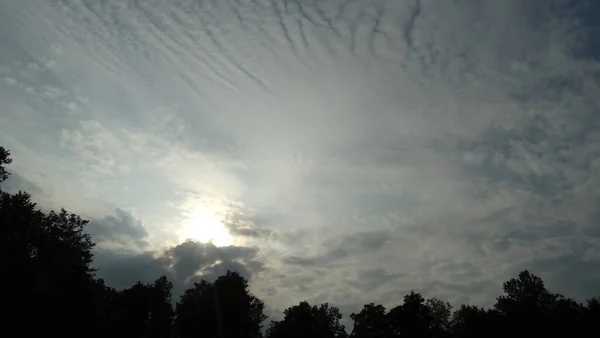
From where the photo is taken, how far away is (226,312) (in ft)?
255

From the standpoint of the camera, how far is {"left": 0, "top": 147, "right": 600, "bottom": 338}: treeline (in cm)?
4016

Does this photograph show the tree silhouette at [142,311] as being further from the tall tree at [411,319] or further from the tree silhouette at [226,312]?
the tall tree at [411,319]

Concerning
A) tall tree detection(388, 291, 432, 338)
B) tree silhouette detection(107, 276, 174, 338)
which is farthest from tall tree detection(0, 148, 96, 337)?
tall tree detection(388, 291, 432, 338)

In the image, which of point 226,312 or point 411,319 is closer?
point 226,312

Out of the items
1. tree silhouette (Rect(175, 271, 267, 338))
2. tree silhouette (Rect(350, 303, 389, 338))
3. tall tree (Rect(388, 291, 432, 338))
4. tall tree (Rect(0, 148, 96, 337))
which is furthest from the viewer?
tree silhouette (Rect(350, 303, 389, 338))

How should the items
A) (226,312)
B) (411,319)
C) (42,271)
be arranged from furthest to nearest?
(411,319) → (226,312) → (42,271)

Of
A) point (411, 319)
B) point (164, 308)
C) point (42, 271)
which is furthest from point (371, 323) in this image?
point (42, 271)

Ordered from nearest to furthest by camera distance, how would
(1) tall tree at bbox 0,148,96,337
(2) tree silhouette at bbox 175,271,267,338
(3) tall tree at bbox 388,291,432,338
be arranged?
1. (1) tall tree at bbox 0,148,96,337
2. (2) tree silhouette at bbox 175,271,267,338
3. (3) tall tree at bbox 388,291,432,338

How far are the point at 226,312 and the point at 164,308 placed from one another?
2625 cm

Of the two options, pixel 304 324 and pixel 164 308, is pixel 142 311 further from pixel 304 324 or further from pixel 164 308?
pixel 304 324

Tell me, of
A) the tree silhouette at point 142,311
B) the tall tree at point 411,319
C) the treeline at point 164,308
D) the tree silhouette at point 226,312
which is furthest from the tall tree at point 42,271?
the tall tree at point 411,319

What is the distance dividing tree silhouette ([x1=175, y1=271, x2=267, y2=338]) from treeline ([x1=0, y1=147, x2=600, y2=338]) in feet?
0.62

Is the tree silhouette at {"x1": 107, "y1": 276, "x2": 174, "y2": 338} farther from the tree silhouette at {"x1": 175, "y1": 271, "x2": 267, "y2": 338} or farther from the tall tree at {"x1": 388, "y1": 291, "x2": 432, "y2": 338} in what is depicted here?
the tall tree at {"x1": 388, "y1": 291, "x2": 432, "y2": 338}

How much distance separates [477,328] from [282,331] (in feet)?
137
